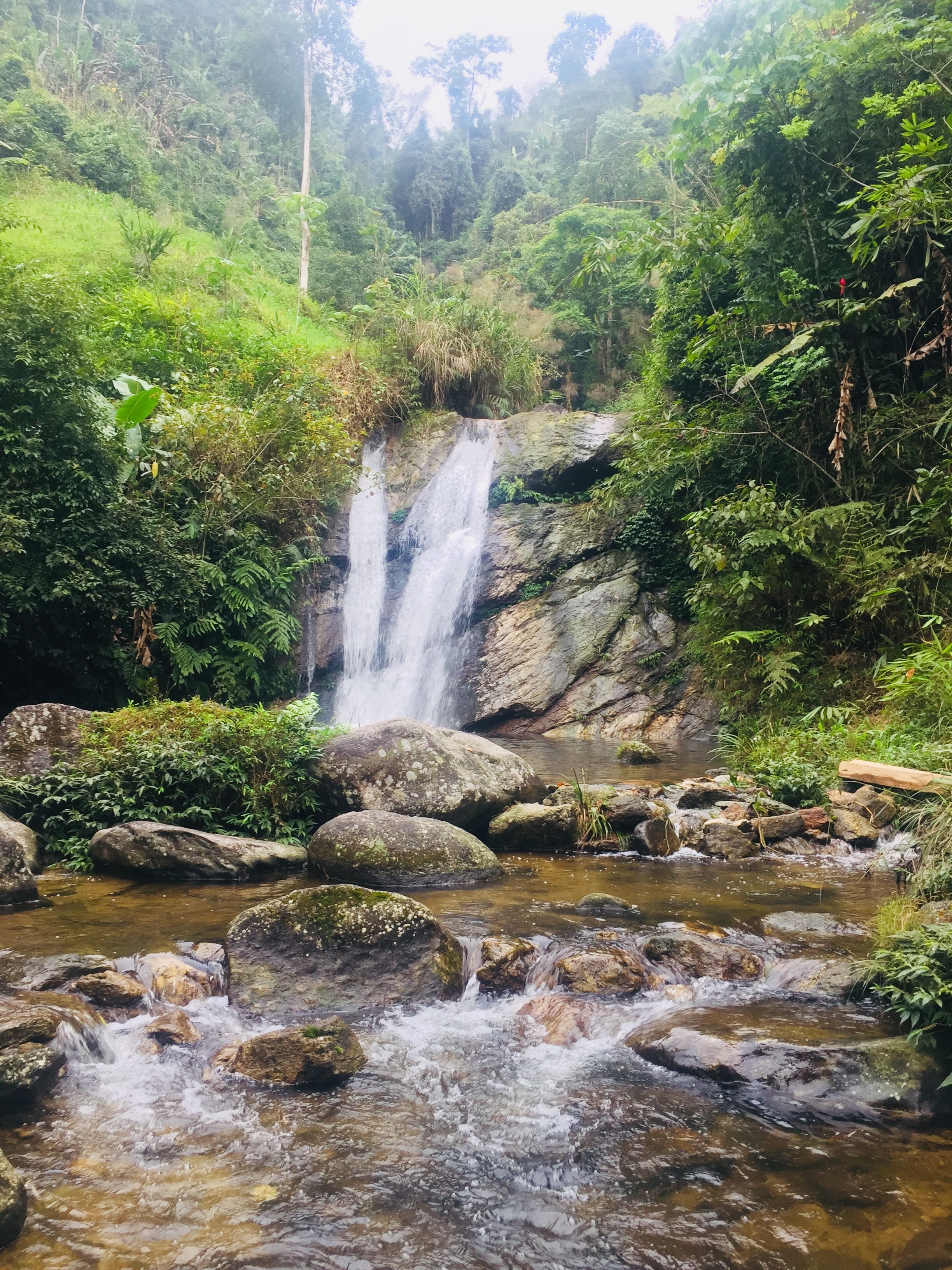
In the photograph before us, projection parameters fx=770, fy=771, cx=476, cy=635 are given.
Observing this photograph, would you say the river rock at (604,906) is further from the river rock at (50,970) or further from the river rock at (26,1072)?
the river rock at (26,1072)

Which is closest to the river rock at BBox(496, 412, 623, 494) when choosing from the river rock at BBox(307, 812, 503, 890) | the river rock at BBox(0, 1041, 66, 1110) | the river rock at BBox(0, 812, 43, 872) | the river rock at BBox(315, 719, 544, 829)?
the river rock at BBox(315, 719, 544, 829)

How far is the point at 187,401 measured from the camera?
12.4 meters

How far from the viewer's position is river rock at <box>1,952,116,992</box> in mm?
3764

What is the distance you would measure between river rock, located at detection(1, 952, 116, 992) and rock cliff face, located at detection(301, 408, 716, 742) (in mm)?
10234

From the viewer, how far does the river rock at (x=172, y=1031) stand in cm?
349

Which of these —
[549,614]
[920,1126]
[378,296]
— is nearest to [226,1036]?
[920,1126]

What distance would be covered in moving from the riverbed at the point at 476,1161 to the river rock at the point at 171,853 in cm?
197

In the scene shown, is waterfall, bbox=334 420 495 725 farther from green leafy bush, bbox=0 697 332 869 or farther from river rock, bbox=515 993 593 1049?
river rock, bbox=515 993 593 1049

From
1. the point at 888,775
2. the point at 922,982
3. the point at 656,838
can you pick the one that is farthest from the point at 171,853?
the point at 888,775

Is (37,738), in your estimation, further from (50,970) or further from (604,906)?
(604,906)

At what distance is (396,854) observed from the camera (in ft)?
19.0

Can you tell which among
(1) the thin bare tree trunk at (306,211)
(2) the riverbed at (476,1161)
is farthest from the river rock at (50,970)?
(1) the thin bare tree trunk at (306,211)

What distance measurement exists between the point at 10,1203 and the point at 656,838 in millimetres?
5502

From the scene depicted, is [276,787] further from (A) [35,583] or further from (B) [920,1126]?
(B) [920,1126]
